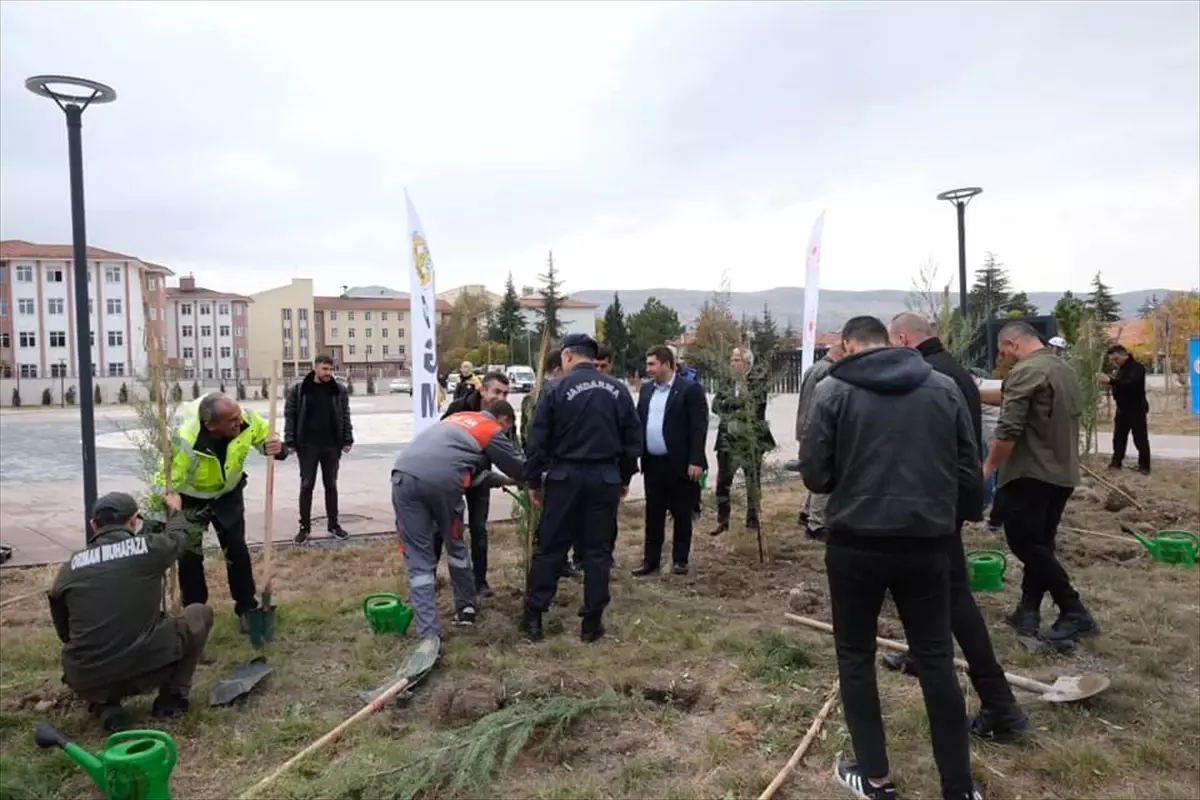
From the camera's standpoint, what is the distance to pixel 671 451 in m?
6.68

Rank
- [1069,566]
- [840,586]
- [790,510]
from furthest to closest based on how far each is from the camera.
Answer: [790,510]
[1069,566]
[840,586]

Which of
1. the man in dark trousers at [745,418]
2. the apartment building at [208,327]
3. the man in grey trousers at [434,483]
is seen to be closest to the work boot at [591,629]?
the man in grey trousers at [434,483]

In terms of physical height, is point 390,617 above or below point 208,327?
below

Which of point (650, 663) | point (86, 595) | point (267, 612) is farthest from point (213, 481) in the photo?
point (650, 663)

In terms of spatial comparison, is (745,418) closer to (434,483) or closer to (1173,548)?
(434,483)

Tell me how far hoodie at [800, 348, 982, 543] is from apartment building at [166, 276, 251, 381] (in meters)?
82.8

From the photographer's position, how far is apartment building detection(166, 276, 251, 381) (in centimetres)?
8081

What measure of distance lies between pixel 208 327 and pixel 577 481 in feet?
294

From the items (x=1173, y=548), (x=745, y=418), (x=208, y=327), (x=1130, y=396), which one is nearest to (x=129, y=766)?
(x=745, y=418)

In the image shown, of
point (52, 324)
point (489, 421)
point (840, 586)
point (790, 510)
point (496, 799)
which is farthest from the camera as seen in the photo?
point (52, 324)

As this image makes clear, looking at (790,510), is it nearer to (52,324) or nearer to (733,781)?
(733,781)

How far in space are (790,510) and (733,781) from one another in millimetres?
6486

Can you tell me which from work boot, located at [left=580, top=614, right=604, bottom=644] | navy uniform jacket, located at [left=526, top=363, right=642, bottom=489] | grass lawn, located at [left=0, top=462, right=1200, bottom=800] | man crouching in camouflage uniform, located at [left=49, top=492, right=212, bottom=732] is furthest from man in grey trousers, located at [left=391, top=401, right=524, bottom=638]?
man crouching in camouflage uniform, located at [left=49, top=492, right=212, bottom=732]

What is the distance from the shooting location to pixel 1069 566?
6855mm
